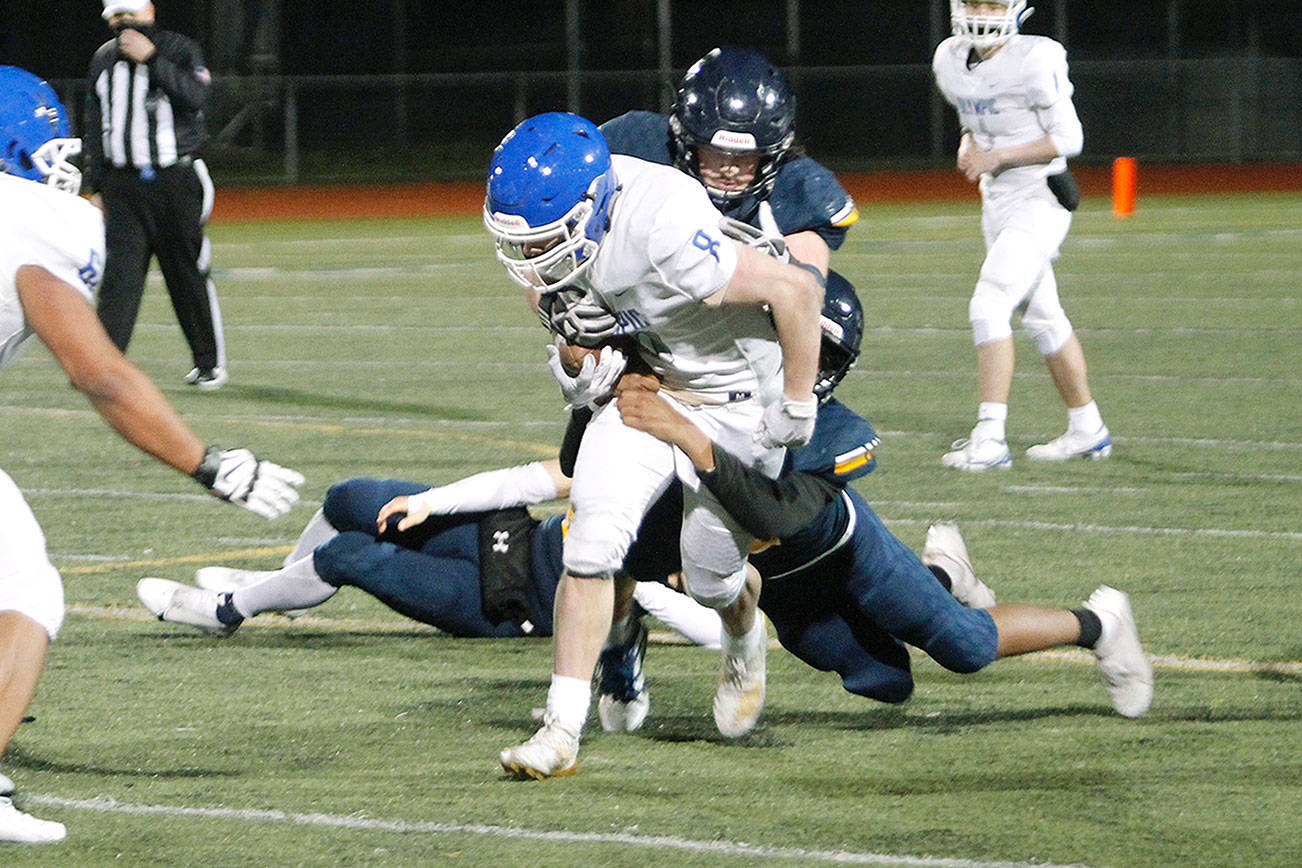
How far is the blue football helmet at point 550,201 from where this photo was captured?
4.21 metres

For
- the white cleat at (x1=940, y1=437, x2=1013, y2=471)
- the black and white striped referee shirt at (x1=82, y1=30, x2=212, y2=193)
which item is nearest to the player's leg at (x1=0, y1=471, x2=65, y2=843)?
the white cleat at (x1=940, y1=437, x2=1013, y2=471)

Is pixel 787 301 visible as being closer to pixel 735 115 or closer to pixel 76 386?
pixel 735 115

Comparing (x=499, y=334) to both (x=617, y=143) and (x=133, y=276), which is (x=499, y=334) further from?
(x=617, y=143)

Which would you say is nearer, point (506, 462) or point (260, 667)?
point (260, 667)

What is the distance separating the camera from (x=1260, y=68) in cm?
2969

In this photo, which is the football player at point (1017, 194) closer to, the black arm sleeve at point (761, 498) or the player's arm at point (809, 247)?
the player's arm at point (809, 247)

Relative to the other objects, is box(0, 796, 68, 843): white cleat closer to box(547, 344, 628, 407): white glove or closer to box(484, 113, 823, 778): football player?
box(484, 113, 823, 778): football player

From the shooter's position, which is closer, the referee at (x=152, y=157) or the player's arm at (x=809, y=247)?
the player's arm at (x=809, y=247)

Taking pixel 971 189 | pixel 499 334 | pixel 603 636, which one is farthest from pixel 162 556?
pixel 971 189

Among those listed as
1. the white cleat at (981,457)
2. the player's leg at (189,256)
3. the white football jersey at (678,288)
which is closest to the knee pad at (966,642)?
the white football jersey at (678,288)

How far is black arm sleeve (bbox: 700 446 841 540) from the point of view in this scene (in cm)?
438

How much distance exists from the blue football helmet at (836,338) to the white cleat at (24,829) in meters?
1.86

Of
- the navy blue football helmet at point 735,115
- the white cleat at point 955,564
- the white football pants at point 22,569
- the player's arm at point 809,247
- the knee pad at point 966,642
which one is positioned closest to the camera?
the white football pants at point 22,569

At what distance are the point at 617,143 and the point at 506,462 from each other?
3214 mm
